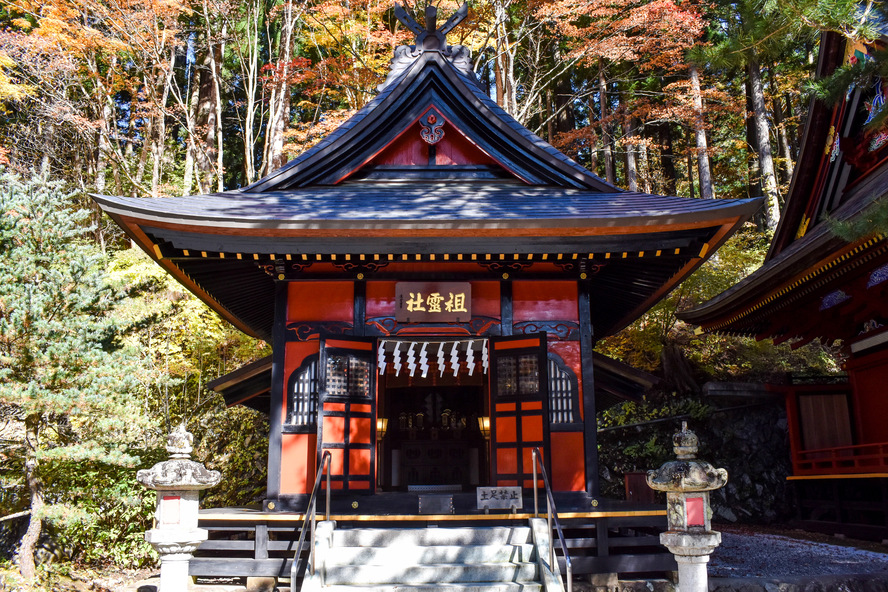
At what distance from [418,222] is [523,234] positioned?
3.82 ft

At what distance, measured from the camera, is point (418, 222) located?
24.5ft

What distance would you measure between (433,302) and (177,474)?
3589mm

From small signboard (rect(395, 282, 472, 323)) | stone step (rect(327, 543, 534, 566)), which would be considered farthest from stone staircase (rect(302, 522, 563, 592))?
small signboard (rect(395, 282, 472, 323))

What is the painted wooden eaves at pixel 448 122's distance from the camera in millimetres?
9648

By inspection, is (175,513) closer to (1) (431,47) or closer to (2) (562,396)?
(2) (562,396)

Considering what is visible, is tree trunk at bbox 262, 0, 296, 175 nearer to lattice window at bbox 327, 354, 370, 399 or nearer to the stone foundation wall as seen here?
lattice window at bbox 327, 354, 370, 399

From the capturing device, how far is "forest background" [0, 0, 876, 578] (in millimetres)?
9516

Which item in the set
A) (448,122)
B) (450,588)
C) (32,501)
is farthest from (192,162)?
Result: (450,588)

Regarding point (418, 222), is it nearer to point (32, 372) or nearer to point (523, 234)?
point (523, 234)

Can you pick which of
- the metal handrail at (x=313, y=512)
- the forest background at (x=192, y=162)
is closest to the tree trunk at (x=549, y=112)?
the forest background at (x=192, y=162)

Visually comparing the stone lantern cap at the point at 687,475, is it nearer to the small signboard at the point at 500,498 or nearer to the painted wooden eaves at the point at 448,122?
the small signboard at the point at 500,498

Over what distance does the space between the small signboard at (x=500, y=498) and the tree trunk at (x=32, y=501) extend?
6235mm

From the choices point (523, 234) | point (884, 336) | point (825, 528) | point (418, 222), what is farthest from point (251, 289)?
point (825, 528)

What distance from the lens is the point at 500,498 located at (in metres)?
7.50
